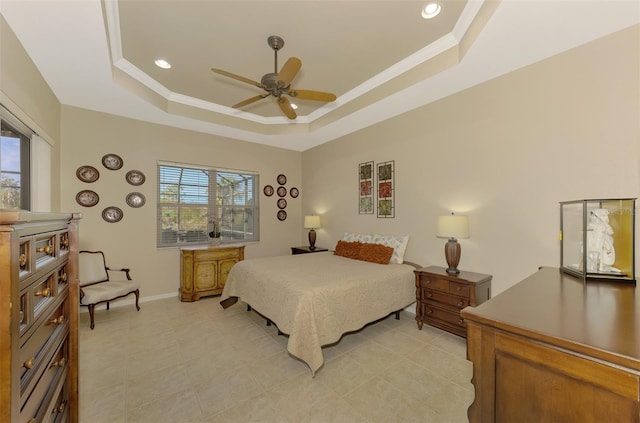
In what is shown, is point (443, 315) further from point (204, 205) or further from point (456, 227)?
point (204, 205)

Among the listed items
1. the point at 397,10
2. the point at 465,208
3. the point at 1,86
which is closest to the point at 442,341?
the point at 465,208

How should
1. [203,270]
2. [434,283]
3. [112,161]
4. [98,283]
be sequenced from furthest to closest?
[203,270] → [112,161] → [98,283] → [434,283]

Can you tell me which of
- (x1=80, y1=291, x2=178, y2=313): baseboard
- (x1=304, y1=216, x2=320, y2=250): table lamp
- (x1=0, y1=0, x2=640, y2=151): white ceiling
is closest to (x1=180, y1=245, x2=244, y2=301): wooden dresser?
(x1=80, y1=291, x2=178, y2=313): baseboard

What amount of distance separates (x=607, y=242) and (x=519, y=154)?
1372 mm

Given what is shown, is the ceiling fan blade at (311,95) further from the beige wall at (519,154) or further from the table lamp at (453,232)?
the table lamp at (453,232)

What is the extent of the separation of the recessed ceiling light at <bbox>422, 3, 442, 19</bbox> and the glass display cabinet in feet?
6.18

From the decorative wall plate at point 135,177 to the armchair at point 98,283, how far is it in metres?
1.12

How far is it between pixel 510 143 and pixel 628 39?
105 cm

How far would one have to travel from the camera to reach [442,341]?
2.84 m

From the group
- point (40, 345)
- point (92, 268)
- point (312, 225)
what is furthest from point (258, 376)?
point (312, 225)

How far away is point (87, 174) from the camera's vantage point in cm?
371

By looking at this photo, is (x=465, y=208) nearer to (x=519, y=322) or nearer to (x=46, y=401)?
(x=519, y=322)

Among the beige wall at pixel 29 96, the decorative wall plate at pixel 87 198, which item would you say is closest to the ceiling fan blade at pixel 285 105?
the beige wall at pixel 29 96

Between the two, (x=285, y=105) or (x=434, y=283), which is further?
(x=434, y=283)
